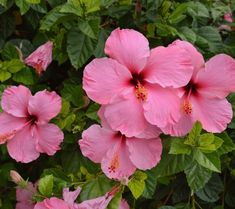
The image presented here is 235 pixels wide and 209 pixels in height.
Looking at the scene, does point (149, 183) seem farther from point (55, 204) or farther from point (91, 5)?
point (91, 5)

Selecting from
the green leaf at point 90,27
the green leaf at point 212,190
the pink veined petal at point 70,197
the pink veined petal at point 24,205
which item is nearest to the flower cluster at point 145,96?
the pink veined petal at point 70,197

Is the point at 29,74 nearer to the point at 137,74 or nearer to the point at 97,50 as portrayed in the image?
the point at 97,50

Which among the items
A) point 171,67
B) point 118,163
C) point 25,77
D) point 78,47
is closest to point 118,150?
point 118,163

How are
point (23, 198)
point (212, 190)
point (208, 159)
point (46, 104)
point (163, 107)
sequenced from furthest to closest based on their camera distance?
1. point (23, 198)
2. point (212, 190)
3. point (46, 104)
4. point (208, 159)
5. point (163, 107)

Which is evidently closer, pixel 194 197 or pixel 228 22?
pixel 194 197

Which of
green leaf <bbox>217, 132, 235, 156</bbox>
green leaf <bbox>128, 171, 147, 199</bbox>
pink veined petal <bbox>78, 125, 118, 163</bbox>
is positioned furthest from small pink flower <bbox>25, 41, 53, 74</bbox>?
green leaf <bbox>217, 132, 235, 156</bbox>

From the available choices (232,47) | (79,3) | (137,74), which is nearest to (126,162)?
(137,74)
